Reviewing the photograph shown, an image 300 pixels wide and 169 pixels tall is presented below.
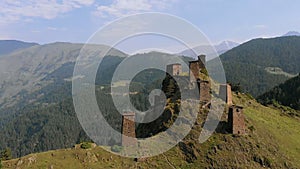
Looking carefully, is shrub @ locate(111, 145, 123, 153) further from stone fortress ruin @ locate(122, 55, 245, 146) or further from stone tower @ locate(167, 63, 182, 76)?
stone tower @ locate(167, 63, 182, 76)

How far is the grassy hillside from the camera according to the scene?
131 ft

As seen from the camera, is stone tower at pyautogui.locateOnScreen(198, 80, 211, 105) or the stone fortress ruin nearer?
the stone fortress ruin

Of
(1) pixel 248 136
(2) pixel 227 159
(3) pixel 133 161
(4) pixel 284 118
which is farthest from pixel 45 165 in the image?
(4) pixel 284 118

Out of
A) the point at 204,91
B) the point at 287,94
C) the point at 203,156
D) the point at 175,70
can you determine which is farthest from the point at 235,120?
the point at 287,94

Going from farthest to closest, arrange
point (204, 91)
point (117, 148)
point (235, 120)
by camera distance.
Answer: point (204, 91)
point (235, 120)
point (117, 148)

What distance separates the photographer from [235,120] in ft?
147

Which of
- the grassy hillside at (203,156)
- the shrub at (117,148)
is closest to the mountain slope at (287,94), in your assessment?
the grassy hillside at (203,156)

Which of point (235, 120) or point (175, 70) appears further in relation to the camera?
point (175, 70)

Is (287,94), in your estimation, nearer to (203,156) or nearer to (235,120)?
(235,120)

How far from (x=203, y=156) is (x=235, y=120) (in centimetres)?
657

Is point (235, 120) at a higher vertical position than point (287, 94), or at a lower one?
higher

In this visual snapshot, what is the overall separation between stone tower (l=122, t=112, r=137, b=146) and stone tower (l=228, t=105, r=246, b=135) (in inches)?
490

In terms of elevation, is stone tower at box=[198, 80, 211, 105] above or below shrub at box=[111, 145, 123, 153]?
above

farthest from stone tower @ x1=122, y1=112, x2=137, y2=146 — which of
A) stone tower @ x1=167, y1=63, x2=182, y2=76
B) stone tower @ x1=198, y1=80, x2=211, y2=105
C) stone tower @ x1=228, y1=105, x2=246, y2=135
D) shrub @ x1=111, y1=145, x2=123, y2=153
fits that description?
stone tower @ x1=167, y1=63, x2=182, y2=76
